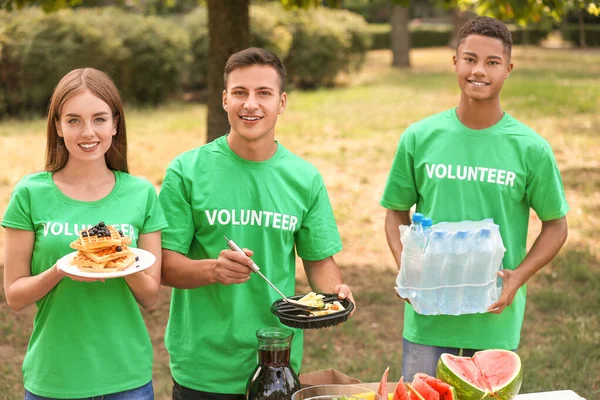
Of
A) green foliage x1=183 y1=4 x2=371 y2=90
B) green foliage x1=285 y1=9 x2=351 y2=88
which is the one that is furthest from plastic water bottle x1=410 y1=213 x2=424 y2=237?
green foliage x1=285 y1=9 x2=351 y2=88

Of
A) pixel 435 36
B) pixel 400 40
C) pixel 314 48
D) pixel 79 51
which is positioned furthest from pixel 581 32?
pixel 79 51

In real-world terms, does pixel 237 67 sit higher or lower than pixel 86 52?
higher

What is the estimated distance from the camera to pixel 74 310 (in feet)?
10.3

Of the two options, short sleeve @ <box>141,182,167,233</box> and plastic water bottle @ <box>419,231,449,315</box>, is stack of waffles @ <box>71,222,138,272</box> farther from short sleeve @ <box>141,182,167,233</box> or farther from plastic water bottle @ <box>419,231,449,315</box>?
plastic water bottle @ <box>419,231,449,315</box>

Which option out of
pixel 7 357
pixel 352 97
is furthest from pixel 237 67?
pixel 352 97

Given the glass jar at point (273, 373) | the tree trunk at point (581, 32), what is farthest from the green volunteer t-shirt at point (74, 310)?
the tree trunk at point (581, 32)

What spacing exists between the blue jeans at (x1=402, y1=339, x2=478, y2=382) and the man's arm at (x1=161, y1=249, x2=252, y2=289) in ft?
3.59

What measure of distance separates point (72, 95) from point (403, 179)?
163cm

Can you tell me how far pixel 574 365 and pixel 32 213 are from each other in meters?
4.55

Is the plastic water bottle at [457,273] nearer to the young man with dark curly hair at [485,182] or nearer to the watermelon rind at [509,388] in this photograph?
the young man with dark curly hair at [485,182]

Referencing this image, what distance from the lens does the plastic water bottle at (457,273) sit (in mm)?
3436

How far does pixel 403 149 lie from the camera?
3.90m

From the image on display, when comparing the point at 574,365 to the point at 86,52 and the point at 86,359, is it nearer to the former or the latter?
the point at 86,359

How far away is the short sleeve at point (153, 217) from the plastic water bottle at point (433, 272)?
112 cm
